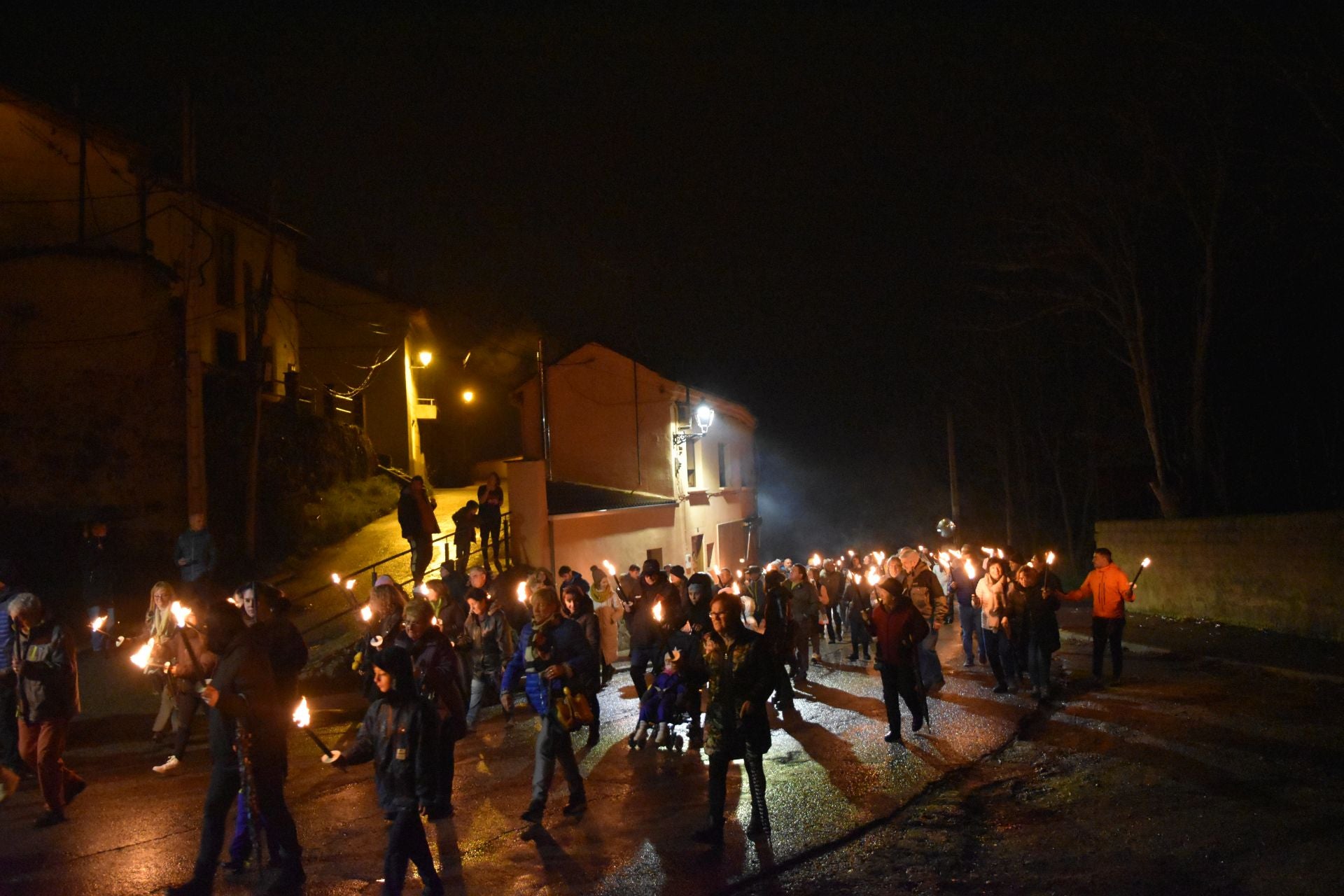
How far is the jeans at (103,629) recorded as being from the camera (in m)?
11.7

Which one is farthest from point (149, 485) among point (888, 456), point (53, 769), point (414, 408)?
point (888, 456)

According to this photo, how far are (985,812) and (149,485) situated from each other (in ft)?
59.4

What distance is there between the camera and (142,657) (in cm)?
938

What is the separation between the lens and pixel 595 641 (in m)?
9.85

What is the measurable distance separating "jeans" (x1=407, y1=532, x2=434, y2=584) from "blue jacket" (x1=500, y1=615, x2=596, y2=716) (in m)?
10.6

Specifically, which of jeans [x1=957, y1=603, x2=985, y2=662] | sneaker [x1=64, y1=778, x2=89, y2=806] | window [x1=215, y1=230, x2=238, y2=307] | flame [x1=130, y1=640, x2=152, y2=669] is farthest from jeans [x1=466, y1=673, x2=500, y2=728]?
window [x1=215, y1=230, x2=238, y2=307]

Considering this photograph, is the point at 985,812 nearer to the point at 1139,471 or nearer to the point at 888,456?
the point at 1139,471

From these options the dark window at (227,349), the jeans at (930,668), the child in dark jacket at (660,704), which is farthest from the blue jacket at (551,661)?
the dark window at (227,349)

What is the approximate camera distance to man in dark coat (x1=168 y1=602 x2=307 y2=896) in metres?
6.06

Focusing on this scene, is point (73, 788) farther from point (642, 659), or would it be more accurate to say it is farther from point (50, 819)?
point (642, 659)

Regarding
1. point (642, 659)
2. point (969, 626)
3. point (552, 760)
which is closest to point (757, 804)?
point (552, 760)

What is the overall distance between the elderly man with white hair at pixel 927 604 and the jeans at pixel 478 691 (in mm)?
4863

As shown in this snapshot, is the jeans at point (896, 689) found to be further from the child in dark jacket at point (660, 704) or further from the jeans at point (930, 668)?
the jeans at point (930, 668)

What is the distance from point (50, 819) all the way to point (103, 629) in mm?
3682
